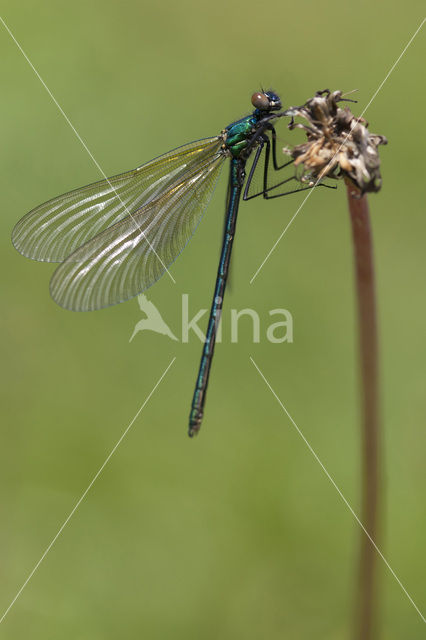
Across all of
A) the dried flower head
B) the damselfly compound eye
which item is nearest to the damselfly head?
the damselfly compound eye

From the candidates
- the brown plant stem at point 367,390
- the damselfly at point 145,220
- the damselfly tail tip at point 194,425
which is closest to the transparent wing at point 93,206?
the damselfly at point 145,220

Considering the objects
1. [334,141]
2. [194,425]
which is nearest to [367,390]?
[334,141]

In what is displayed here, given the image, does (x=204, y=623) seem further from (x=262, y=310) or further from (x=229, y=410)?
(x=262, y=310)

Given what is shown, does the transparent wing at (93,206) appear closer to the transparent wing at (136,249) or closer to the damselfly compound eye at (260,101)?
the transparent wing at (136,249)

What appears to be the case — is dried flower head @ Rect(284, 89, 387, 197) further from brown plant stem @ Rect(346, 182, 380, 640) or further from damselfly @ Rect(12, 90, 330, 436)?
damselfly @ Rect(12, 90, 330, 436)

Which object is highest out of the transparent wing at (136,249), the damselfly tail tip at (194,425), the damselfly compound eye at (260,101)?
the damselfly compound eye at (260,101)

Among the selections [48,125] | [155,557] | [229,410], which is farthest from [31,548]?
[48,125]

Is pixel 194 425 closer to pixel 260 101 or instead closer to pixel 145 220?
pixel 145 220
